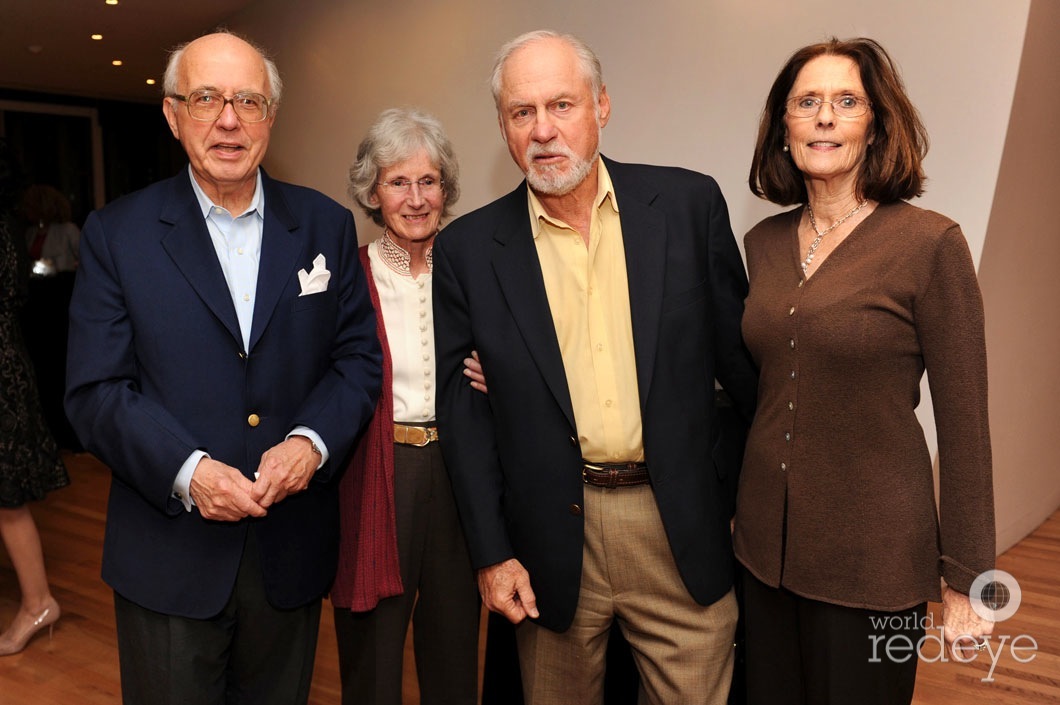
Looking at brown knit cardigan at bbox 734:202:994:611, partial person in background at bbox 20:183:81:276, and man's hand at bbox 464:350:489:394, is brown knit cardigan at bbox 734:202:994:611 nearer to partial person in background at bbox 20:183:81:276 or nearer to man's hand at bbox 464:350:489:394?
man's hand at bbox 464:350:489:394

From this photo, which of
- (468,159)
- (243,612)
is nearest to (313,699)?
(243,612)

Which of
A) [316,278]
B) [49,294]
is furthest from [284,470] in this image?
[49,294]

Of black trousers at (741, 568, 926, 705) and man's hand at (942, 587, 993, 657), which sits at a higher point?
man's hand at (942, 587, 993, 657)

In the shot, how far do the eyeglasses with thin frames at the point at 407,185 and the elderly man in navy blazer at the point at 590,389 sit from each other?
1.54ft

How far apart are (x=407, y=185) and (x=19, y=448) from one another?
225 centimetres

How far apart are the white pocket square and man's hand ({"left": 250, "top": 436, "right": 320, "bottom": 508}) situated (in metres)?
0.34

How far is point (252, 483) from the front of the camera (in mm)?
1792

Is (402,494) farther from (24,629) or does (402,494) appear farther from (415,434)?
(24,629)

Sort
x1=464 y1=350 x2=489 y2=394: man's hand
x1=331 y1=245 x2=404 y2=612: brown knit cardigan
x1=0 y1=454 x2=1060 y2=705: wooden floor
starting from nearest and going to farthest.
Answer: x1=464 y1=350 x2=489 y2=394: man's hand
x1=331 y1=245 x2=404 y2=612: brown knit cardigan
x1=0 y1=454 x2=1060 y2=705: wooden floor

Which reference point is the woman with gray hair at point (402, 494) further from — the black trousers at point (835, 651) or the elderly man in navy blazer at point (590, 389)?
the black trousers at point (835, 651)

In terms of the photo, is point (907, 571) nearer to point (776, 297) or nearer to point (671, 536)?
point (671, 536)

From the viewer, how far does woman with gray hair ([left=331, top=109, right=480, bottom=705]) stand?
7.46 ft

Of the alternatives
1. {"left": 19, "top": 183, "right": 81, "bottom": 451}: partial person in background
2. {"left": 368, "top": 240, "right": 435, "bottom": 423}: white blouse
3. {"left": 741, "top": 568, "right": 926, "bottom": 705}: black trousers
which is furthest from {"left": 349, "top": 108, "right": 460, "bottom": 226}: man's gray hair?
{"left": 19, "top": 183, "right": 81, "bottom": 451}: partial person in background

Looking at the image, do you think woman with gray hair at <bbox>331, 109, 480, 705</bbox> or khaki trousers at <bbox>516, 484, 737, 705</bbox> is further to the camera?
woman with gray hair at <bbox>331, 109, 480, 705</bbox>
